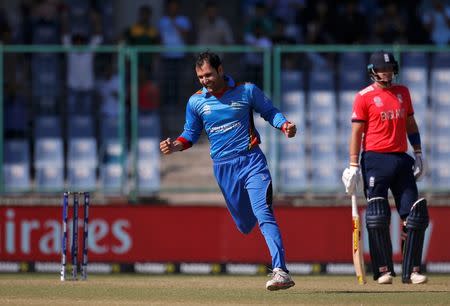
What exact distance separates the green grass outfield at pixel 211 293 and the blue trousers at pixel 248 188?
0.64 meters

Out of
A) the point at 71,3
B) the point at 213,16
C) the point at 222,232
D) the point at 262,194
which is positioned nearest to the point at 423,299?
the point at 262,194

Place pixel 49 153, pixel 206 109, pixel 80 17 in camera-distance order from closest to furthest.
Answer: pixel 206 109 < pixel 49 153 < pixel 80 17

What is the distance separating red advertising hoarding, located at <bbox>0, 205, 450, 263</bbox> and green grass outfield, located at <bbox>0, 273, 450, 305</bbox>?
116 inches

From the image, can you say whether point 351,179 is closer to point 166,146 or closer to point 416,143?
point 416,143

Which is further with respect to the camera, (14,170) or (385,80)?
(14,170)

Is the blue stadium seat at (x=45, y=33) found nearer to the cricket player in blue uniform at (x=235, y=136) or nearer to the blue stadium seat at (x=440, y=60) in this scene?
the blue stadium seat at (x=440, y=60)

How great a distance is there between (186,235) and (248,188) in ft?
17.4

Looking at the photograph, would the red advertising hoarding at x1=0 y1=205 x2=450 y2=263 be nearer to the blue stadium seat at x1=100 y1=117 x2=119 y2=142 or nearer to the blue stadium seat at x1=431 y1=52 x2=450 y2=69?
the blue stadium seat at x1=100 y1=117 x2=119 y2=142

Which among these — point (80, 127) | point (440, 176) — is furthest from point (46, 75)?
point (440, 176)

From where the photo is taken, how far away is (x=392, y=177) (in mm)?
11891

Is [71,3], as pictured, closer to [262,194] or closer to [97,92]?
[97,92]

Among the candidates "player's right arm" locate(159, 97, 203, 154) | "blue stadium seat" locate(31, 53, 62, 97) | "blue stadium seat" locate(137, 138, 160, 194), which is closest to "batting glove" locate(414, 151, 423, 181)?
"player's right arm" locate(159, 97, 203, 154)

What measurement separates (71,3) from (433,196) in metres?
7.25

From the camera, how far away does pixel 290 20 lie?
68.1ft
